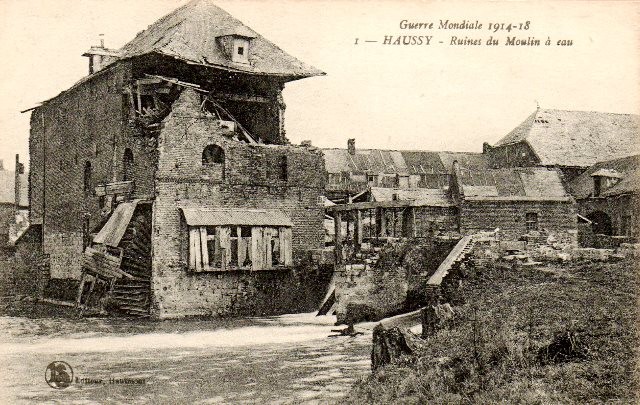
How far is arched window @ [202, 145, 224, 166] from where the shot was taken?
23.6 metres

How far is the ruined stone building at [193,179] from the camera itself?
891 inches

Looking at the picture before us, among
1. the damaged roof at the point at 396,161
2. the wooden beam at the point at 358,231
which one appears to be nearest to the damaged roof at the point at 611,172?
the damaged roof at the point at 396,161

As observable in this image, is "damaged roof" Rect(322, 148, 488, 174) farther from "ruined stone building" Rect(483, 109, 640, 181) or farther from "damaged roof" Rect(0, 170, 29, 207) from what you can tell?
"damaged roof" Rect(0, 170, 29, 207)

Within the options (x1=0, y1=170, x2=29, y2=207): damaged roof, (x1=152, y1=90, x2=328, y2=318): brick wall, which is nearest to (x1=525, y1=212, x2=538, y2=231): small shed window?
(x1=152, y1=90, x2=328, y2=318): brick wall

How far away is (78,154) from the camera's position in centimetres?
2795

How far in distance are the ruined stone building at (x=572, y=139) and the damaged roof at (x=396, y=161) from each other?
6665 millimetres

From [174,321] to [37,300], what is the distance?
1137cm

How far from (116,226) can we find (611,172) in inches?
1106

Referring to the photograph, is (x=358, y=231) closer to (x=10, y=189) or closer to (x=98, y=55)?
(x=98, y=55)

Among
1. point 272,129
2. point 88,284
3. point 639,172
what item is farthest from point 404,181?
point 88,284

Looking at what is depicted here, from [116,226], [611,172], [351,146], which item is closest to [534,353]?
[116,226]

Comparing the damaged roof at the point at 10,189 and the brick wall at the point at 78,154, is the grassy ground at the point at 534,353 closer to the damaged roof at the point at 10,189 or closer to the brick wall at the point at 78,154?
the brick wall at the point at 78,154

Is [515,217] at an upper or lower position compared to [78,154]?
lower

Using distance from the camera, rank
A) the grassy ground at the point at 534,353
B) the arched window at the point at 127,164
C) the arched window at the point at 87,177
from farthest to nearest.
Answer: the arched window at the point at 87,177 → the arched window at the point at 127,164 → the grassy ground at the point at 534,353
